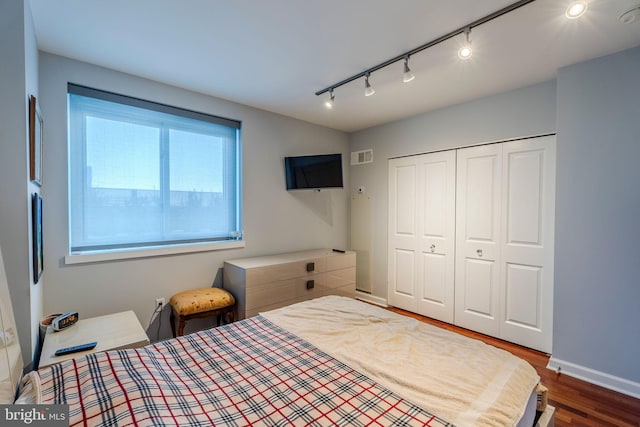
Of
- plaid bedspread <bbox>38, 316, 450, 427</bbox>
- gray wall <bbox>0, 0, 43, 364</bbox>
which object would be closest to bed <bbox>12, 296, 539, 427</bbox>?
plaid bedspread <bbox>38, 316, 450, 427</bbox>

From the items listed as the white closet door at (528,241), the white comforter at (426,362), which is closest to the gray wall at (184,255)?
the white comforter at (426,362)

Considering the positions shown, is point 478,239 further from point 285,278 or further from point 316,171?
point 285,278

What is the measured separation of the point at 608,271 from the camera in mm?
2180

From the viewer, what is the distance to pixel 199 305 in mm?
2514

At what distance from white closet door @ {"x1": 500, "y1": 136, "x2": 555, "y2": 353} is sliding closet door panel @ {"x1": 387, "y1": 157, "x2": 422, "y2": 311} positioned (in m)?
0.98

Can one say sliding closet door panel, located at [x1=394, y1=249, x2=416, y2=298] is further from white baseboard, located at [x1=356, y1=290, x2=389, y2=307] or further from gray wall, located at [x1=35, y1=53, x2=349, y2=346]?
gray wall, located at [x1=35, y1=53, x2=349, y2=346]

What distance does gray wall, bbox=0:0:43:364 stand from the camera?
1.47 meters

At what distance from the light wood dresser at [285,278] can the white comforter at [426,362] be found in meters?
0.84

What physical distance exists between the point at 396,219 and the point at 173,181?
266 cm

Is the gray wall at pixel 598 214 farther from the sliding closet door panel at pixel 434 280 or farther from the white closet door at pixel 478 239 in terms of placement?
the sliding closet door panel at pixel 434 280

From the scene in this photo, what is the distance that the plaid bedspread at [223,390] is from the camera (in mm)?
970

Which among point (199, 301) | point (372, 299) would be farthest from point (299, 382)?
point (372, 299)

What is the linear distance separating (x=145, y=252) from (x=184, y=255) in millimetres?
340

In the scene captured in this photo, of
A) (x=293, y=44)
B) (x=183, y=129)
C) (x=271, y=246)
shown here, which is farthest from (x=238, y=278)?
(x=293, y=44)
